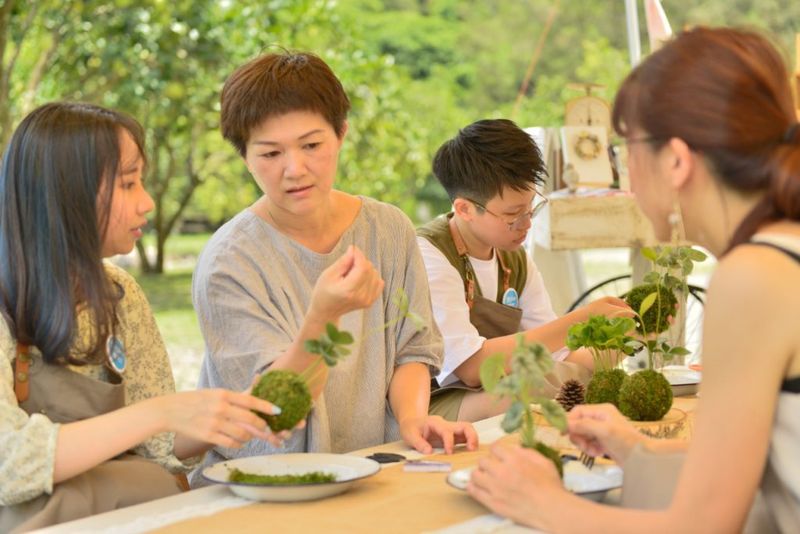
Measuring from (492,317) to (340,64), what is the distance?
19.4ft

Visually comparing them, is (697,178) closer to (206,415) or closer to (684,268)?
(206,415)

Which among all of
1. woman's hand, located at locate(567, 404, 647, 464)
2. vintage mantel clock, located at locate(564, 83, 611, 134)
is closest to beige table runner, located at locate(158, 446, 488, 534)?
woman's hand, located at locate(567, 404, 647, 464)

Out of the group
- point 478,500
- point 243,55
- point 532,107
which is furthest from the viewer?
point 532,107

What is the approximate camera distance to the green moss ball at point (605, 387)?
7.65 feet

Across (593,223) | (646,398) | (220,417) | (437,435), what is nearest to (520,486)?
(220,417)

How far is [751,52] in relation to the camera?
5.00ft

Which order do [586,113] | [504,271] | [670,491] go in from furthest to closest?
[586,113]
[504,271]
[670,491]

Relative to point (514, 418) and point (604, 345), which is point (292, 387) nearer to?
point (514, 418)

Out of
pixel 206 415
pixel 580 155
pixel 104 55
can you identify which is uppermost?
pixel 104 55

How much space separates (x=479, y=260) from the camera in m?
3.29

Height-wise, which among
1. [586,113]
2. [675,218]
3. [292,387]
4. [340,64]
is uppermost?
[340,64]

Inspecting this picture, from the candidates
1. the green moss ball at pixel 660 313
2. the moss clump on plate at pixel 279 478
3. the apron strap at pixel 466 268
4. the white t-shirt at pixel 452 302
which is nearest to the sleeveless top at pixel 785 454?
the moss clump on plate at pixel 279 478

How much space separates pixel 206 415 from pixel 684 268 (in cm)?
137

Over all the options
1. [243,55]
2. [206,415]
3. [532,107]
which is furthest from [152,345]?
[532,107]
